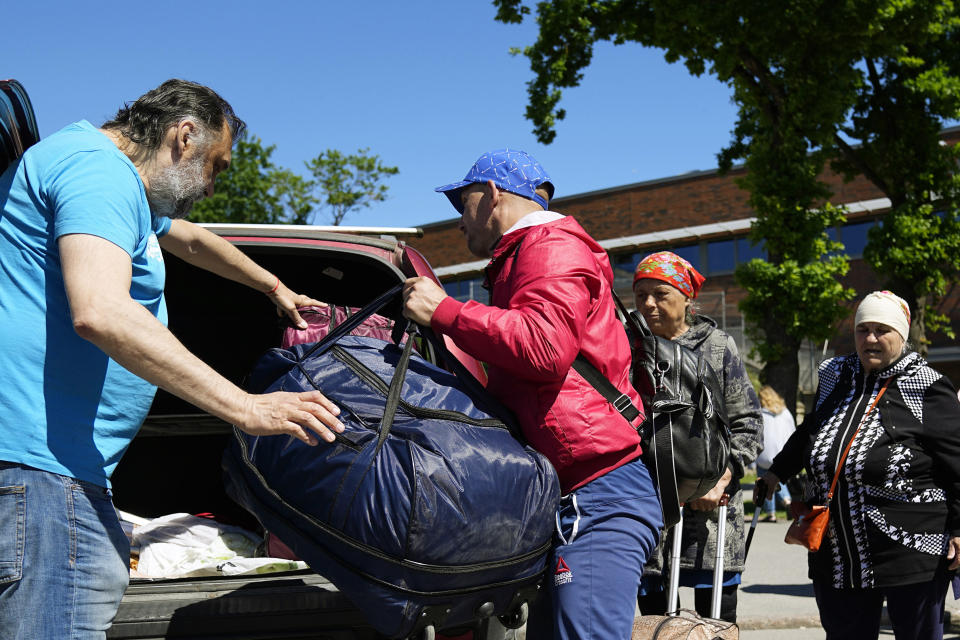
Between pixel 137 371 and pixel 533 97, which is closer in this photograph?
pixel 137 371

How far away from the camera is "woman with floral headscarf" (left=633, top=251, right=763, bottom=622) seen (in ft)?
13.2

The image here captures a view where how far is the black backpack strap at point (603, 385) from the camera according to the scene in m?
2.37

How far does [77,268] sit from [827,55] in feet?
49.7

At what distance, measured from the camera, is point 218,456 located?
17.1ft

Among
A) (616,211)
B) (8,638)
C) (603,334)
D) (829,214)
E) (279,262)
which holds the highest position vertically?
(616,211)

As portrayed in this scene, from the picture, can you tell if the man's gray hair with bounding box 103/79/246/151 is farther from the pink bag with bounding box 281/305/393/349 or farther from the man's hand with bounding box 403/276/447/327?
the pink bag with bounding box 281/305/393/349

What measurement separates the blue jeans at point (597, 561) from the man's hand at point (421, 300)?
59 centimetres

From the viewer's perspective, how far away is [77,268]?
189 cm

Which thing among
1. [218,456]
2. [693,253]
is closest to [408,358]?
[218,456]

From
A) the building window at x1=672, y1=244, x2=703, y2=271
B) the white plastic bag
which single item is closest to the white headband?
the white plastic bag

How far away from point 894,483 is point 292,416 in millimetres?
2855

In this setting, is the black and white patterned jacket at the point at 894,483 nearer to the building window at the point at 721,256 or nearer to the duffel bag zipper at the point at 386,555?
the duffel bag zipper at the point at 386,555

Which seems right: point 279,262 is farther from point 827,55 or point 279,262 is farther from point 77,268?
point 827,55

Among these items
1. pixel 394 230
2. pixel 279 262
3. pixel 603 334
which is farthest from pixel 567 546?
pixel 279 262
